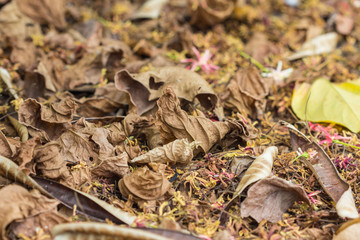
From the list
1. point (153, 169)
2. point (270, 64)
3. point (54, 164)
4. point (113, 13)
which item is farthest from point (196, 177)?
point (113, 13)

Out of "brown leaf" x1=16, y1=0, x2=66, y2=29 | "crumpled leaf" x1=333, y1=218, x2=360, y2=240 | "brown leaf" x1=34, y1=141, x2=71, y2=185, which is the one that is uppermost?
"brown leaf" x1=16, y1=0, x2=66, y2=29

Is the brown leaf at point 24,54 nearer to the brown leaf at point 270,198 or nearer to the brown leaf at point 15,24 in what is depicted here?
the brown leaf at point 15,24

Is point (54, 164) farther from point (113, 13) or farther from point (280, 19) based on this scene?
point (280, 19)

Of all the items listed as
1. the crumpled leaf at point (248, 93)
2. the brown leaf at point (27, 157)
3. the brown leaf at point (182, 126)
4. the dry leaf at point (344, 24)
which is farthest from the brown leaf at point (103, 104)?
the dry leaf at point (344, 24)

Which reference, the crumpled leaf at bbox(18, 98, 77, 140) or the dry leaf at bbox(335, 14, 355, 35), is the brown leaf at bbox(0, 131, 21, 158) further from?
the dry leaf at bbox(335, 14, 355, 35)

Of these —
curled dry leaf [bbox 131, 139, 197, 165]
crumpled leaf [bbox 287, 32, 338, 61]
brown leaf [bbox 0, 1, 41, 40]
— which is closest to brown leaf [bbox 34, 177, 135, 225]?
curled dry leaf [bbox 131, 139, 197, 165]
